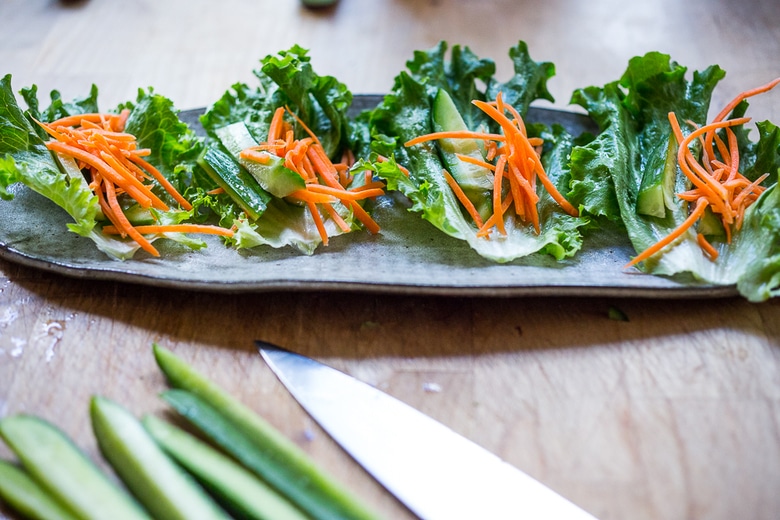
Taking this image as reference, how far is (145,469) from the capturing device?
1.65m

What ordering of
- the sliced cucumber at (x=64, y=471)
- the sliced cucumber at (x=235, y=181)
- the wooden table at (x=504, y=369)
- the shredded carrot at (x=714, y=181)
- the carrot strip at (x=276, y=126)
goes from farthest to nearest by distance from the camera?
the carrot strip at (x=276, y=126) < the sliced cucumber at (x=235, y=181) < the shredded carrot at (x=714, y=181) < the wooden table at (x=504, y=369) < the sliced cucumber at (x=64, y=471)

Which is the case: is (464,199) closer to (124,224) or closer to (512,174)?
(512,174)

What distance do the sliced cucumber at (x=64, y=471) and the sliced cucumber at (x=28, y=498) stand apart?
0.02 metres

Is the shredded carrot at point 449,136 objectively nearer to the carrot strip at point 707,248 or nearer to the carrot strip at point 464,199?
the carrot strip at point 464,199

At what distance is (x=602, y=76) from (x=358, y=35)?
1.40 m

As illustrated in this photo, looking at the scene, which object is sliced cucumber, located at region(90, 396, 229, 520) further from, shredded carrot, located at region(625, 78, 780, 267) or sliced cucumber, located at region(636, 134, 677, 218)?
sliced cucumber, located at region(636, 134, 677, 218)

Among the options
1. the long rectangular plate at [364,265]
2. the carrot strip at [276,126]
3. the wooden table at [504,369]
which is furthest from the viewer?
the carrot strip at [276,126]

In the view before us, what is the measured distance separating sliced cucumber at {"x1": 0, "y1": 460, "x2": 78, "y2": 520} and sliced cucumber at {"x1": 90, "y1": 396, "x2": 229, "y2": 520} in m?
0.16

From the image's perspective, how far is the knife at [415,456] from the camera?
5.53ft

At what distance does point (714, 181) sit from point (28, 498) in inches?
89.6

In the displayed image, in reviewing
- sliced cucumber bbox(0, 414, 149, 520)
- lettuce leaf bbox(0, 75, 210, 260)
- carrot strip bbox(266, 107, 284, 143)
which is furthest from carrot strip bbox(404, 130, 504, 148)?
sliced cucumber bbox(0, 414, 149, 520)

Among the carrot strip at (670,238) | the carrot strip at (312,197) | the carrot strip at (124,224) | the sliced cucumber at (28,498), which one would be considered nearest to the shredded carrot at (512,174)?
the carrot strip at (670,238)

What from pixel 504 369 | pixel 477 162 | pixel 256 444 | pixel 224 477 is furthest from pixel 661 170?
Result: pixel 224 477

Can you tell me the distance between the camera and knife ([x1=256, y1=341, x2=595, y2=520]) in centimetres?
169
